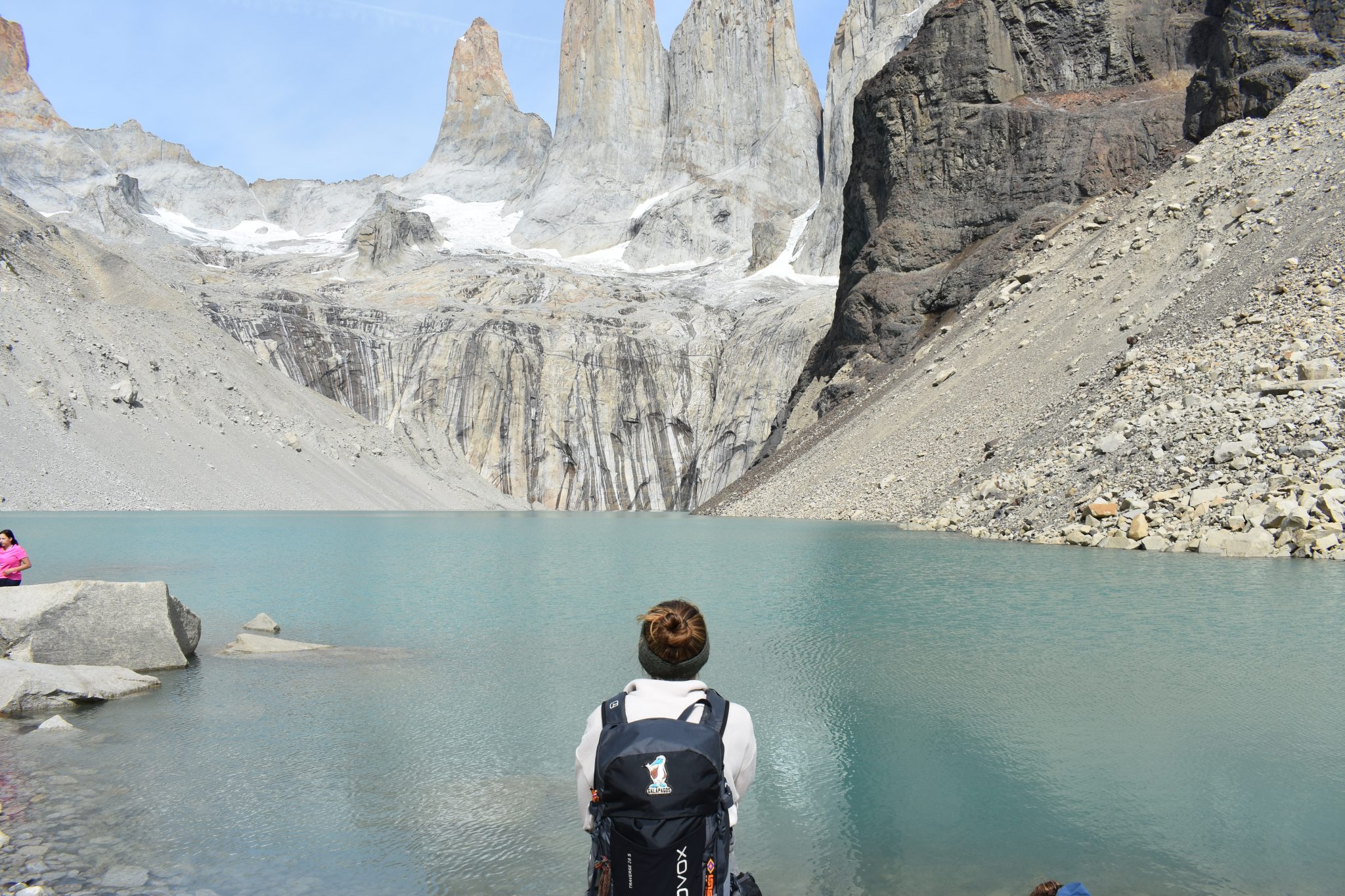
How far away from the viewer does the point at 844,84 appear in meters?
102

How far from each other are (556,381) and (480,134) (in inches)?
3237

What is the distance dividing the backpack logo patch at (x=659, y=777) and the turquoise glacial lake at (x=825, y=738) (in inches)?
86.3

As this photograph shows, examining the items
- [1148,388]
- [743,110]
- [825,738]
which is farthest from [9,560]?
[743,110]

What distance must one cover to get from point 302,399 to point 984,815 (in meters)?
54.8

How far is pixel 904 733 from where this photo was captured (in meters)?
6.88

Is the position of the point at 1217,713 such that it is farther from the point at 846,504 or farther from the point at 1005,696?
the point at 846,504

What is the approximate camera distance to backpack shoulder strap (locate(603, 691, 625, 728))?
111 inches

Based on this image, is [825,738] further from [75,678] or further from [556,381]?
[556,381]

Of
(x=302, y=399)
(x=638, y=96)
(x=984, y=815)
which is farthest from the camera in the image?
(x=638, y=96)

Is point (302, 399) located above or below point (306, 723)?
above

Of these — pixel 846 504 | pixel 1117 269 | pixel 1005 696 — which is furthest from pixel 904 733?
pixel 1117 269

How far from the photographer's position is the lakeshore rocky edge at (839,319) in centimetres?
2064

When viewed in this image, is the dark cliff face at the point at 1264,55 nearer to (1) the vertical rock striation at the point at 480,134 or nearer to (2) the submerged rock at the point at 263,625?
(2) the submerged rock at the point at 263,625


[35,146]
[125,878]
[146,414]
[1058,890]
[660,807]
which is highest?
[35,146]
